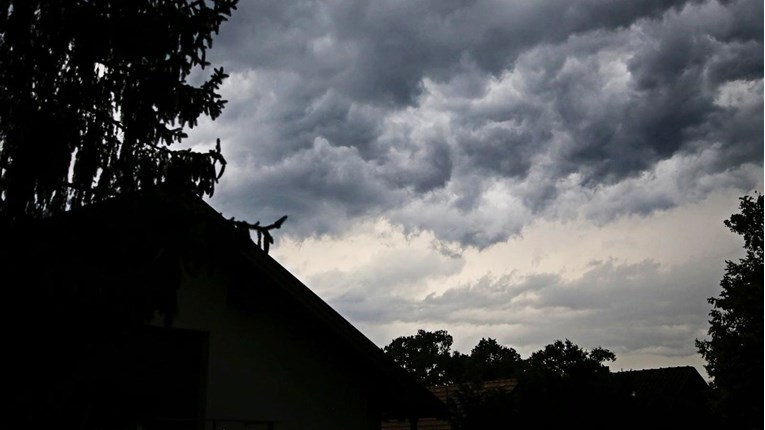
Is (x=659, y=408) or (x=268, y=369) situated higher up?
(x=268, y=369)

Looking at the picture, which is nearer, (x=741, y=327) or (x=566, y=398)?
(x=566, y=398)

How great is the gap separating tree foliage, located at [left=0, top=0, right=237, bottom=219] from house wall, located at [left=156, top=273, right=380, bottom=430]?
10.2 feet

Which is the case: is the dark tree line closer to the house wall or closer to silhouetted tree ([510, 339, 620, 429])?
silhouetted tree ([510, 339, 620, 429])

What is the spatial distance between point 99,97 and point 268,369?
18.8 feet

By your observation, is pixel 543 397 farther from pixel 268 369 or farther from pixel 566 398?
pixel 268 369

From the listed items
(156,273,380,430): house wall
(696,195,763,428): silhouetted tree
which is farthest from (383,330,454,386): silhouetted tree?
(156,273,380,430): house wall

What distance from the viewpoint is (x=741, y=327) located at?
30.3 meters

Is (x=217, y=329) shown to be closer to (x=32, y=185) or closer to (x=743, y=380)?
(x=32, y=185)

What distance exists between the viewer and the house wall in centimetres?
1337

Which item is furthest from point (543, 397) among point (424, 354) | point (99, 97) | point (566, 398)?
point (424, 354)

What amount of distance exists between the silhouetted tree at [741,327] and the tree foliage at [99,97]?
17.9 m

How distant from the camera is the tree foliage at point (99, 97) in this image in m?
10.1

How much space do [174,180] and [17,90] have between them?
7.59ft

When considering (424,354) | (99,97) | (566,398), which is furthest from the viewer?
(424,354)
